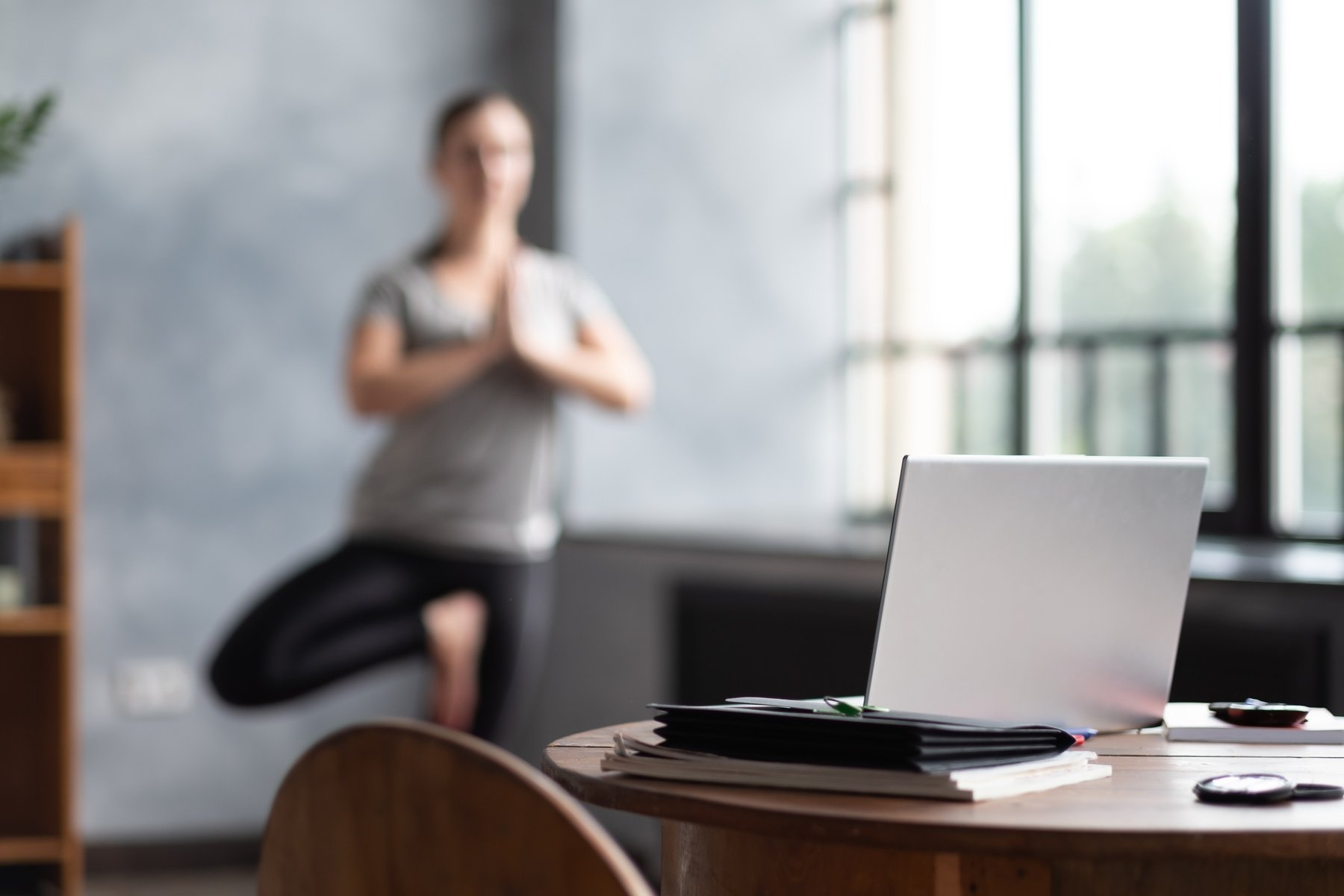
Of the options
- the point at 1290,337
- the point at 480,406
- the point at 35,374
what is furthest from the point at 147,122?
the point at 1290,337

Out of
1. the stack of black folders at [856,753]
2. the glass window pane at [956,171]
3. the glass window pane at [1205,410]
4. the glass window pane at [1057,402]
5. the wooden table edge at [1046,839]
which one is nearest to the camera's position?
the wooden table edge at [1046,839]

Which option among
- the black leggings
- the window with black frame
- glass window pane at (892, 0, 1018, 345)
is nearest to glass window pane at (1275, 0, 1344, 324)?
the window with black frame

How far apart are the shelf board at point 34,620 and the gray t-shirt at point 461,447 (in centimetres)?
90

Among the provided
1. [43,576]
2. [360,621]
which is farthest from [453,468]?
[43,576]

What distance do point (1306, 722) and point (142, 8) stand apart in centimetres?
350

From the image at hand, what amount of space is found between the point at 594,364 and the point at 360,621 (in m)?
0.66

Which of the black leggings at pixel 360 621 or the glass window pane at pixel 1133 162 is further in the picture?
the glass window pane at pixel 1133 162

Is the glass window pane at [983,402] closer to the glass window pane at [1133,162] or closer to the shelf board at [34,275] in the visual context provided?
the glass window pane at [1133,162]

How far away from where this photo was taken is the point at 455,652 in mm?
3039

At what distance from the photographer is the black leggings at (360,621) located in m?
2.96

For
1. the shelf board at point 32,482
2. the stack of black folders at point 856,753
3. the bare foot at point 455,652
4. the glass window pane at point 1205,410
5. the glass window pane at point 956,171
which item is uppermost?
the glass window pane at point 956,171

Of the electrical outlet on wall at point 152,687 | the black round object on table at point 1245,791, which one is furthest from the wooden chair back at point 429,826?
the electrical outlet on wall at point 152,687

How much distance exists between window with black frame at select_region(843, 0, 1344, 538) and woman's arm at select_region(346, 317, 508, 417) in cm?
145

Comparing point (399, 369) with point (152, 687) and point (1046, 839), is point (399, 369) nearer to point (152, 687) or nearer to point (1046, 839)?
point (152, 687)
